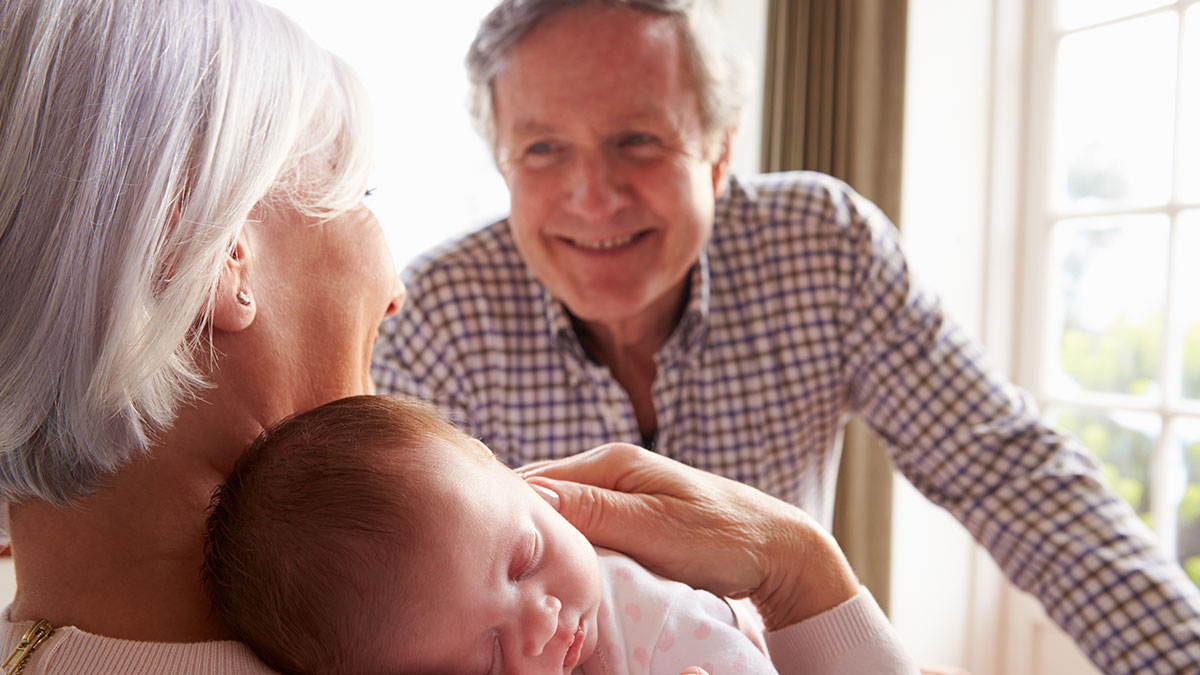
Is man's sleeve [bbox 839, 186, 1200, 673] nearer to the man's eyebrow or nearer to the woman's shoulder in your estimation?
the man's eyebrow

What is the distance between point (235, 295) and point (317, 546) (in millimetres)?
255

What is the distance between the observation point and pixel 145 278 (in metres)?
0.78

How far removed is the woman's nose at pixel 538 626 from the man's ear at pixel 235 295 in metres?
0.38

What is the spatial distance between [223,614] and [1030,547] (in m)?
1.45

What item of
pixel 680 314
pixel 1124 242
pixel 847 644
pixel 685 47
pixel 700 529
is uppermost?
pixel 685 47

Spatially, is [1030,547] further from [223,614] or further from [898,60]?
[898,60]

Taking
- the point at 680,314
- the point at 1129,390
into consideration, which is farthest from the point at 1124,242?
the point at 680,314

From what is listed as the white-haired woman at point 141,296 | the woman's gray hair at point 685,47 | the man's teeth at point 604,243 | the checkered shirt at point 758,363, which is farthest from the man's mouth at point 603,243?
the white-haired woman at point 141,296

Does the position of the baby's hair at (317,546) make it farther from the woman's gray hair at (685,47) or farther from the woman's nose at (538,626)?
the woman's gray hair at (685,47)

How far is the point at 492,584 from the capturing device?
816 millimetres

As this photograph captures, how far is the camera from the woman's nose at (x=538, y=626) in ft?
2.68

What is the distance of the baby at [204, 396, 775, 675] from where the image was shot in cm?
77

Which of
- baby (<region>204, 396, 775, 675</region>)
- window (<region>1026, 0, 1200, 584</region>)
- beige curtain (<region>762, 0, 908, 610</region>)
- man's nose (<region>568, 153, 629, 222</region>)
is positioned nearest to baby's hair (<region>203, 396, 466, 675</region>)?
baby (<region>204, 396, 775, 675</region>)

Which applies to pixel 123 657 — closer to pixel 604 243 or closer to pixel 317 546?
pixel 317 546
